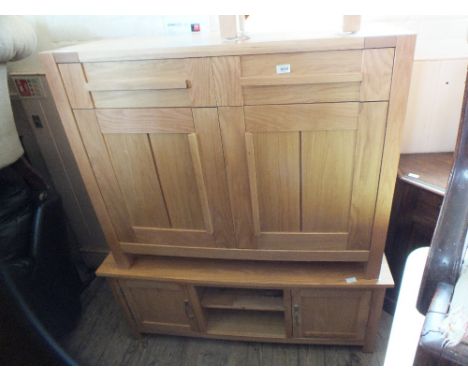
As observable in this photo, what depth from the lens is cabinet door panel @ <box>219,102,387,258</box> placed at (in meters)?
0.74

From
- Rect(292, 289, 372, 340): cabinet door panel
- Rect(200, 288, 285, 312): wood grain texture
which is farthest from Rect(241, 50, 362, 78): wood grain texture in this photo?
Rect(200, 288, 285, 312): wood grain texture

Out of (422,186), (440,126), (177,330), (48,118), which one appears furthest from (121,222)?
(440,126)

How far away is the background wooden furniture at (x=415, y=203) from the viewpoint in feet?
3.44

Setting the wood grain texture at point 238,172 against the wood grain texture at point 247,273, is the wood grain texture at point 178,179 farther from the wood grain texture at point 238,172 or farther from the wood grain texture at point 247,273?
the wood grain texture at point 247,273

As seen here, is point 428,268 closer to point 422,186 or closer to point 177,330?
point 422,186

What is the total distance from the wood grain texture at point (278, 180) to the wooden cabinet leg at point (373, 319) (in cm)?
40

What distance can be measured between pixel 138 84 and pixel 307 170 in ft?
1.64

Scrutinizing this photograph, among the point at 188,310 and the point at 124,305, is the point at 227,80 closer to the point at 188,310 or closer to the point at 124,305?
the point at 188,310

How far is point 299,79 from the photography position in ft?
2.25

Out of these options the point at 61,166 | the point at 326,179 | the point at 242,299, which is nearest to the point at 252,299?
the point at 242,299

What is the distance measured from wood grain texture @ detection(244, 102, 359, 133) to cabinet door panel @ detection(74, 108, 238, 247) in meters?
0.11

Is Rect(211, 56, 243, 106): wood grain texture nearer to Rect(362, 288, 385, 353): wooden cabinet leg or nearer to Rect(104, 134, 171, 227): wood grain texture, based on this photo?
Rect(104, 134, 171, 227): wood grain texture

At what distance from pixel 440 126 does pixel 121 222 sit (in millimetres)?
1289

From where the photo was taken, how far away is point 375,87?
68 cm
